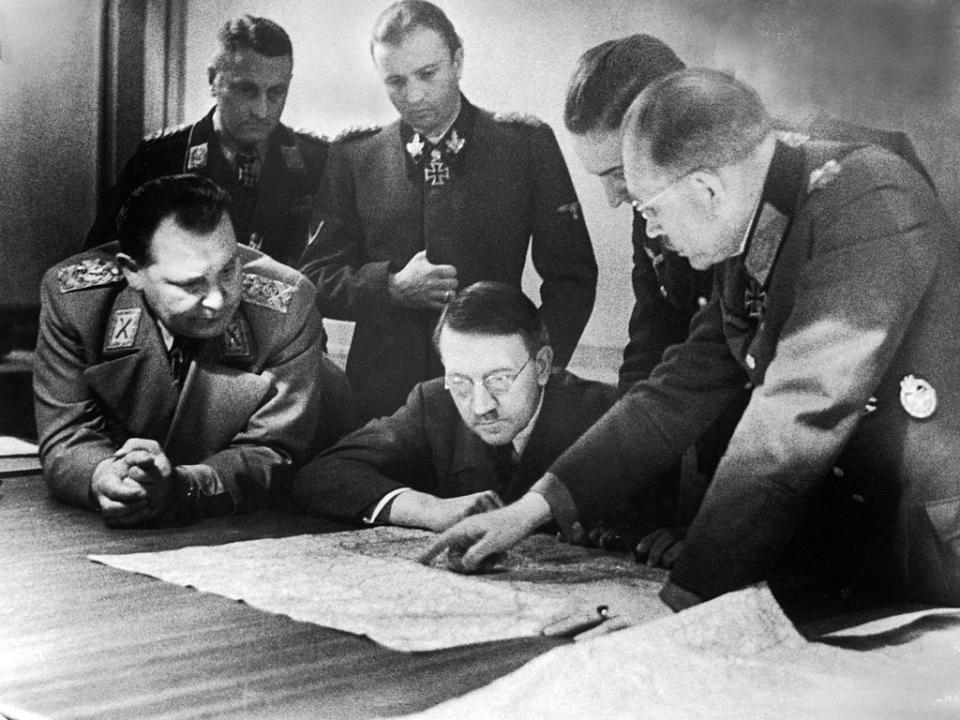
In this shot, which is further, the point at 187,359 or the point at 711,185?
the point at 187,359

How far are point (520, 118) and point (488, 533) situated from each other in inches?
40.2

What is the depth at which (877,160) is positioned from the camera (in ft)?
8.37

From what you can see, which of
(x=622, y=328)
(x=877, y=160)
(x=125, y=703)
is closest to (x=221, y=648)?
(x=125, y=703)

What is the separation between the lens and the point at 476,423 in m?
3.30

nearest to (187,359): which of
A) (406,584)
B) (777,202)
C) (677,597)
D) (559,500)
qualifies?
(406,584)

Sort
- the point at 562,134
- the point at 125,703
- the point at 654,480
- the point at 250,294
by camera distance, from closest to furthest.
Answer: the point at 125,703, the point at 654,480, the point at 562,134, the point at 250,294

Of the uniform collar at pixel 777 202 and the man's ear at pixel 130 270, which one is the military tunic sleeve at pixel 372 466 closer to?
the man's ear at pixel 130 270

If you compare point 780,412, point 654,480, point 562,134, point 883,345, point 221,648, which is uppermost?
point 562,134

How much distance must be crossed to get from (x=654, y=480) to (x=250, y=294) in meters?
1.53

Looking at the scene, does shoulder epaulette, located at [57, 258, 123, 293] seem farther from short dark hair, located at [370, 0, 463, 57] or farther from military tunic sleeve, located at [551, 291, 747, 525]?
military tunic sleeve, located at [551, 291, 747, 525]

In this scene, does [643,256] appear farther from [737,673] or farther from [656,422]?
[737,673]

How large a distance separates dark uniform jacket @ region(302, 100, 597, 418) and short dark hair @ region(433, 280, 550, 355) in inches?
1.1

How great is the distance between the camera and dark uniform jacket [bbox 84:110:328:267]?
3.86 metres

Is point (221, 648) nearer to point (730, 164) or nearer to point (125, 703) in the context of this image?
point (125, 703)
